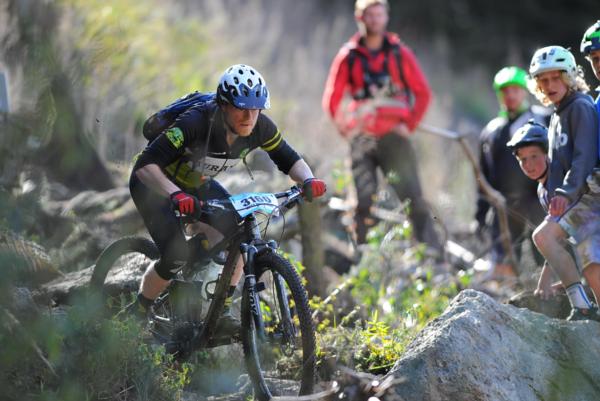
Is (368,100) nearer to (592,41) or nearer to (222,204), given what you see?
(592,41)

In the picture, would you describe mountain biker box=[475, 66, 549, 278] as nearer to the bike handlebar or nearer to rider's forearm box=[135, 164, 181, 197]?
the bike handlebar

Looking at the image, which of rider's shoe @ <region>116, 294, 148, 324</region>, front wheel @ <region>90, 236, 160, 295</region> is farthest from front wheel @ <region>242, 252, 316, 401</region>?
front wheel @ <region>90, 236, 160, 295</region>

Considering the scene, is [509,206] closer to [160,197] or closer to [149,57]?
[160,197]

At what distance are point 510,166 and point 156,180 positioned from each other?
15.6 feet

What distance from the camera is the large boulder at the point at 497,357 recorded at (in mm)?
5305

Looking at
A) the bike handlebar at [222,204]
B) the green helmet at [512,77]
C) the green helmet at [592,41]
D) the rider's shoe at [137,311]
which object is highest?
the green helmet at [592,41]

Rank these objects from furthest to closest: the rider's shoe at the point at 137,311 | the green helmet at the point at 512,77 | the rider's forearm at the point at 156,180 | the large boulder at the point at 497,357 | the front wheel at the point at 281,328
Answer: the green helmet at the point at 512,77 < the rider's shoe at the point at 137,311 < the rider's forearm at the point at 156,180 < the front wheel at the point at 281,328 < the large boulder at the point at 497,357

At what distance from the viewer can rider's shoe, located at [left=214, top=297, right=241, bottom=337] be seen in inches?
246

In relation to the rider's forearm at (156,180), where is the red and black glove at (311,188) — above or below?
below

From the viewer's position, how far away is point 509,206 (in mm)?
9789

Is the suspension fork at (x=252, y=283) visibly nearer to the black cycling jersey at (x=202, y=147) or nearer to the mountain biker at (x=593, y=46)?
the black cycling jersey at (x=202, y=147)

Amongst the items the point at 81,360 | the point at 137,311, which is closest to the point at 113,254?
the point at 137,311

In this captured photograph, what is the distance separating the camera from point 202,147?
6.21 m

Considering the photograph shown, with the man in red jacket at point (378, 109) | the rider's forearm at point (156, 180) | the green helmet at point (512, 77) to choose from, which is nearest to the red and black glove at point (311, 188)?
the rider's forearm at point (156, 180)
